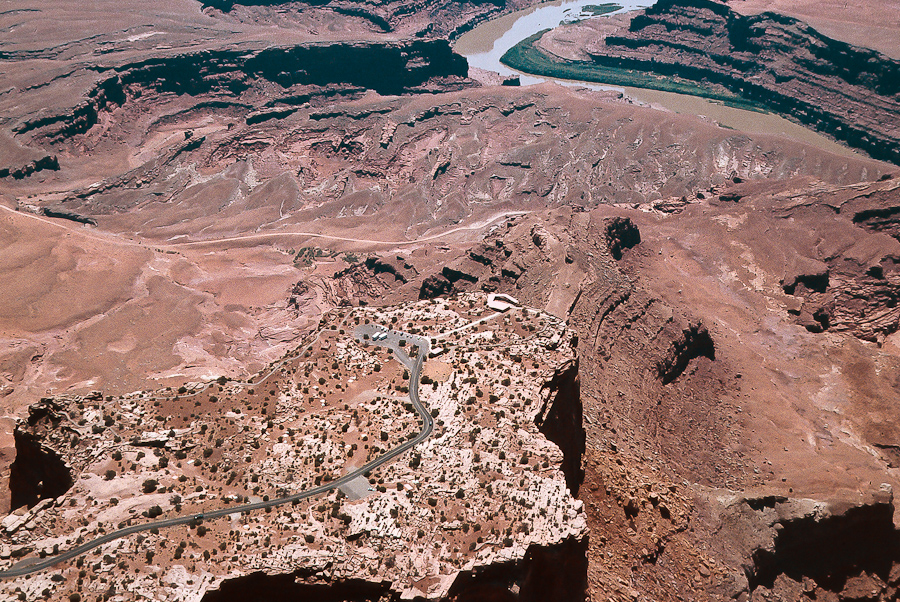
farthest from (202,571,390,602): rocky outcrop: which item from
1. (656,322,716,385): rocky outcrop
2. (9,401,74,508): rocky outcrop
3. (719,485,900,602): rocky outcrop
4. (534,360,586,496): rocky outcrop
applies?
(656,322,716,385): rocky outcrop

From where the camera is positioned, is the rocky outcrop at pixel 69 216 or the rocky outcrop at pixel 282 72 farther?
the rocky outcrop at pixel 282 72

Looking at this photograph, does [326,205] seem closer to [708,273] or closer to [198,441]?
[708,273]

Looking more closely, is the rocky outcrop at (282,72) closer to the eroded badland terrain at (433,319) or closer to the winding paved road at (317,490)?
the eroded badland terrain at (433,319)

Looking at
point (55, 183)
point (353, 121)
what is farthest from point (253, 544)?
point (353, 121)

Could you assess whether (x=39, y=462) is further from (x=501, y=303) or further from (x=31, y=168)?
(x=31, y=168)

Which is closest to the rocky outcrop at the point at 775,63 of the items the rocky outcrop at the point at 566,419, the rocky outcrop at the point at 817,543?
the rocky outcrop at the point at 817,543

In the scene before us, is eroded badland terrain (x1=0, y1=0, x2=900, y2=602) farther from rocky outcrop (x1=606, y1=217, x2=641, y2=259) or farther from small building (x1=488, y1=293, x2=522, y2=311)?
rocky outcrop (x1=606, y1=217, x2=641, y2=259)

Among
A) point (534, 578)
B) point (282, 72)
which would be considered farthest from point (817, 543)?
point (282, 72)
